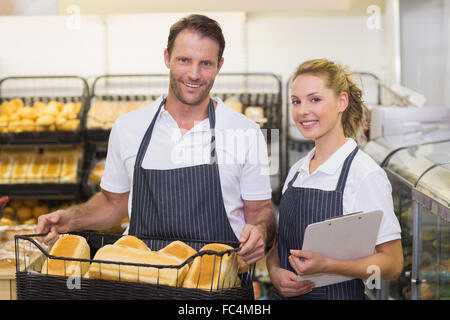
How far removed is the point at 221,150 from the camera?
4.41 feet

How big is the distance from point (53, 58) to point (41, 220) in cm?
96

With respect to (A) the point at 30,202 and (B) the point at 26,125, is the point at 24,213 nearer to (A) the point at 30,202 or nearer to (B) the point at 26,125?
(A) the point at 30,202

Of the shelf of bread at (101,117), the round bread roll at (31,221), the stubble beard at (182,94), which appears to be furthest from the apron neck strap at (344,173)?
the round bread roll at (31,221)

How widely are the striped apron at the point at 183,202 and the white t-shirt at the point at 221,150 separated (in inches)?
0.9

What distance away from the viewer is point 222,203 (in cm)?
133

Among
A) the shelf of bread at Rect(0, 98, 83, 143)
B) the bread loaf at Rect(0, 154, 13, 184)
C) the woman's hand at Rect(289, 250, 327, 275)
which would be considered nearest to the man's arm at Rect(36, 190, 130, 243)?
the woman's hand at Rect(289, 250, 327, 275)

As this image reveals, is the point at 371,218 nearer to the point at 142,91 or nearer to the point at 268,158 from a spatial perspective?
the point at 268,158

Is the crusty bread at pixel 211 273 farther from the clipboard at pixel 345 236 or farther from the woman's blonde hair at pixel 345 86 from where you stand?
the woman's blonde hair at pixel 345 86

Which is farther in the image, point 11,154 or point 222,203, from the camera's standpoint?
point 11,154

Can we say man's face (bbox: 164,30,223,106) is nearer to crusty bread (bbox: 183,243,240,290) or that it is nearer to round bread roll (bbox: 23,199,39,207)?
crusty bread (bbox: 183,243,240,290)

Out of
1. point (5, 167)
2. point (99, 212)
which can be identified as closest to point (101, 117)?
point (5, 167)

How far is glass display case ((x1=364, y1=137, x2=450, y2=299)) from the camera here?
172cm

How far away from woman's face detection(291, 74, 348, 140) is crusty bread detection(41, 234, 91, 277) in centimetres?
49
